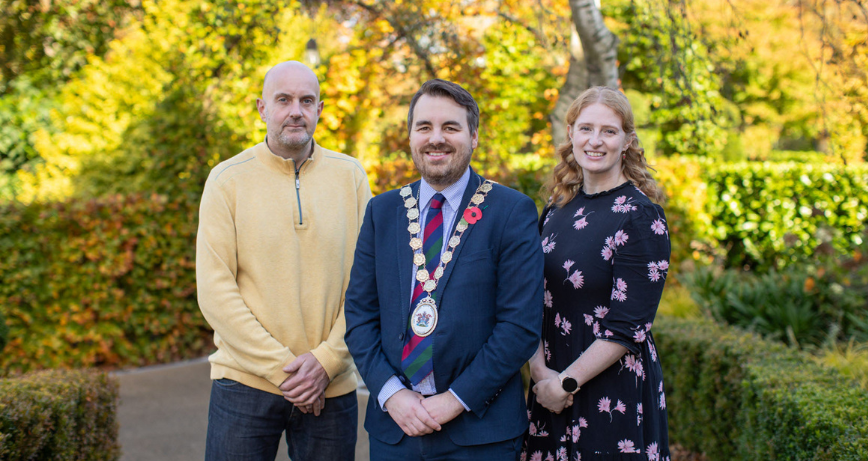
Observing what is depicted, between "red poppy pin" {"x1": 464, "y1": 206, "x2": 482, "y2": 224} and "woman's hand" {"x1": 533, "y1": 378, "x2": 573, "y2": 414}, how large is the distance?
0.65 meters

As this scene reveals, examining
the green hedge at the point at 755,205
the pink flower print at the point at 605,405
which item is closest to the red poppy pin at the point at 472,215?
the pink flower print at the point at 605,405

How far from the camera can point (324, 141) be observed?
22.5 feet

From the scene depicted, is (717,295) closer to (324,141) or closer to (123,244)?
(324,141)

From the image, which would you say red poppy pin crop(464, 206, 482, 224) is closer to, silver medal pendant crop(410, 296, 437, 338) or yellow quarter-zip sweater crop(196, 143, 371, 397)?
silver medal pendant crop(410, 296, 437, 338)

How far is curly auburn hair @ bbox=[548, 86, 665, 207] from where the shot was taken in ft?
7.68

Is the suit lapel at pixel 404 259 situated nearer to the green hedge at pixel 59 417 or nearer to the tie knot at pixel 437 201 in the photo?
the tie knot at pixel 437 201

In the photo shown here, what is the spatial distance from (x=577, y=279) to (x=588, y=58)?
8.25ft

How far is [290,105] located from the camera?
2.39 meters

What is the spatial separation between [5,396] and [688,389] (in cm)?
377

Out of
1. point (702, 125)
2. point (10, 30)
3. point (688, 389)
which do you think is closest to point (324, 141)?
point (702, 125)

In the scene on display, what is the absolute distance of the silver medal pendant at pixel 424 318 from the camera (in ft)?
6.47

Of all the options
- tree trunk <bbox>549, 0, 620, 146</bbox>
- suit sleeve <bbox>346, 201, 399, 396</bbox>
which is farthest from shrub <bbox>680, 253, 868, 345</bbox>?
suit sleeve <bbox>346, 201, 399, 396</bbox>

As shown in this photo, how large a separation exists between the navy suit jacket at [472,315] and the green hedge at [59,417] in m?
1.64

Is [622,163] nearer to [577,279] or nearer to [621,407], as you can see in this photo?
[577,279]
